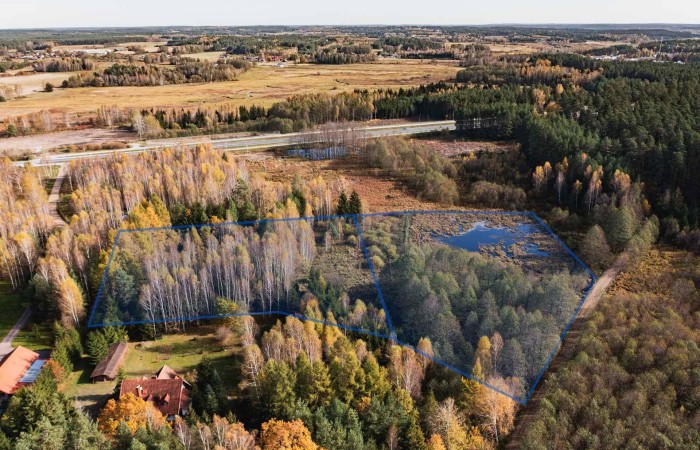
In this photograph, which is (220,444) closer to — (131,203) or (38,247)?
(38,247)

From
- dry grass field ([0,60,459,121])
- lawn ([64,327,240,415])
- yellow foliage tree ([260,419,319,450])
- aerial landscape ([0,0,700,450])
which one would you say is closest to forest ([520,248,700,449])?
aerial landscape ([0,0,700,450])

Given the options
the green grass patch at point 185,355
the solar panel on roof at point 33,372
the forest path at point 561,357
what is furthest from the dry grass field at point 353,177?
the solar panel on roof at point 33,372

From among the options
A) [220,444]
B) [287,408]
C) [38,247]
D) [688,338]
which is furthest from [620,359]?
[38,247]

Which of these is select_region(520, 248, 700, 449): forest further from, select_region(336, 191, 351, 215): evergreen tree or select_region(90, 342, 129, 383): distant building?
select_region(90, 342, 129, 383): distant building

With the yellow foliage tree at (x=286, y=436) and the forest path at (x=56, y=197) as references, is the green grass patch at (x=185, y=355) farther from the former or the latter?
the forest path at (x=56, y=197)

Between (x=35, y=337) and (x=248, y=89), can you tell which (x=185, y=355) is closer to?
(x=35, y=337)

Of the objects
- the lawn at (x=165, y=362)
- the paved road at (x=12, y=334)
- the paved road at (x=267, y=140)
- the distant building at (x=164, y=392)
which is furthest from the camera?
the paved road at (x=267, y=140)

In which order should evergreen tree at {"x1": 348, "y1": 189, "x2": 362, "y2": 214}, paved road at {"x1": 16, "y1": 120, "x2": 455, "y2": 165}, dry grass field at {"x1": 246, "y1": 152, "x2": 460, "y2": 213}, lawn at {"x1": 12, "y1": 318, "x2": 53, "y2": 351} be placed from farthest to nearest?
paved road at {"x1": 16, "y1": 120, "x2": 455, "y2": 165}, dry grass field at {"x1": 246, "y1": 152, "x2": 460, "y2": 213}, evergreen tree at {"x1": 348, "y1": 189, "x2": 362, "y2": 214}, lawn at {"x1": 12, "y1": 318, "x2": 53, "y2": 351}
